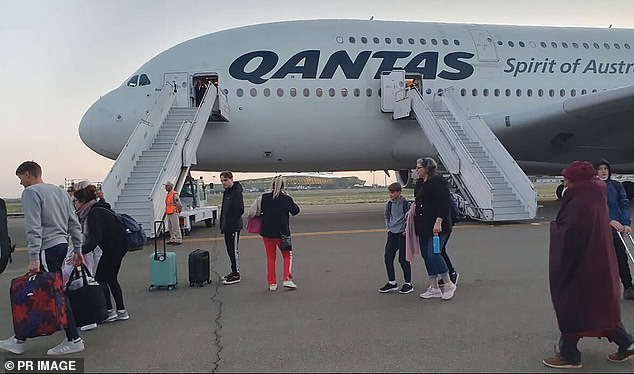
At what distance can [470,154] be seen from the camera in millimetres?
13422

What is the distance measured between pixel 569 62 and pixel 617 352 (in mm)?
15157

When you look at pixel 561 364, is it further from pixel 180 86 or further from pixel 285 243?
pixel 180 86

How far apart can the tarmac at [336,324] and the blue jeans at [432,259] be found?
0.94 ft

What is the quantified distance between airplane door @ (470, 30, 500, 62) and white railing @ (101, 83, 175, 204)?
8.85 metres

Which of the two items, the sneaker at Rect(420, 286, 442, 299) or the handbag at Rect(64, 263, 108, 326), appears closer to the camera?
the handbag at Rect(64, 263, 108, 326)

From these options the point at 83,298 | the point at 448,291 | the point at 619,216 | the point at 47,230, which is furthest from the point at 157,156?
the point at 619,216

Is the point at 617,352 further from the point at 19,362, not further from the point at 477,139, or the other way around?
the point at 477,139

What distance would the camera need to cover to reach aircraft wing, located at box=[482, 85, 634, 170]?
47.2ft

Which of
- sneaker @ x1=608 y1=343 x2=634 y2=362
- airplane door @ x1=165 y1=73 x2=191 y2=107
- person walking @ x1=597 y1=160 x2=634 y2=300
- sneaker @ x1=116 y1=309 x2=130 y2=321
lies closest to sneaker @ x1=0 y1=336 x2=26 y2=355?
sneaker @ x1=116 y1=309 x2=130 y2=321

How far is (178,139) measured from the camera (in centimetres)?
1235

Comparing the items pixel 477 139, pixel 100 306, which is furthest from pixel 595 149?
pixel 100 306

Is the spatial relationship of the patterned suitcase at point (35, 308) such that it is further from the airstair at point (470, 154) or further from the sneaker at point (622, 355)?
the airstair at point (470, 154)

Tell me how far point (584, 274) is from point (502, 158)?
10357mm

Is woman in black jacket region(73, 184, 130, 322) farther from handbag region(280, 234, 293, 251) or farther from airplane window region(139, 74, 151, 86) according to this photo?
airplane window region(139, 74, 151, 86)
